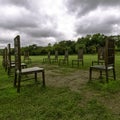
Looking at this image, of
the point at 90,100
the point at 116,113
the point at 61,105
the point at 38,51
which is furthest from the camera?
the point at 38,51

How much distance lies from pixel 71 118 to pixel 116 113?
80 centimetres

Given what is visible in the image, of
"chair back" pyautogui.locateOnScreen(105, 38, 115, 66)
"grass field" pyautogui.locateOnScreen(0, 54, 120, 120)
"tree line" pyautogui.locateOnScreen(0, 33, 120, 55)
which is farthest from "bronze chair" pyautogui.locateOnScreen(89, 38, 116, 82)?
"tree line" pyautogui.locateOnScreen(0, 33, 120, 55)

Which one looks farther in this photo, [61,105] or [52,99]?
[52,99]

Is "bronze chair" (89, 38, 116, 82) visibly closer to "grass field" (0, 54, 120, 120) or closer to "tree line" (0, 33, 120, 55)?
"grass field" (0, 54, 120, 120)

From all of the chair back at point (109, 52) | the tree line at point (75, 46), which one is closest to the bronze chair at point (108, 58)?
the chair back at point (109, 52)

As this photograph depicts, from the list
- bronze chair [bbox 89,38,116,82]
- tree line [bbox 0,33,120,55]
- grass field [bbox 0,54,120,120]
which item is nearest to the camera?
grass field [bbox 0,54,120,120]

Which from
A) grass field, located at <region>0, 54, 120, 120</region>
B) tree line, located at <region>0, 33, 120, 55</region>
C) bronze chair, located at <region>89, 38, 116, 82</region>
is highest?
tree line, located at <region>0, 33, 120, 55</region>

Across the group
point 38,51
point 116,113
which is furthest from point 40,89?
point 38,51

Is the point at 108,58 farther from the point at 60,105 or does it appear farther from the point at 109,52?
the point at 60,105

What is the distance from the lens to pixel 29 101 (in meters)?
3.33

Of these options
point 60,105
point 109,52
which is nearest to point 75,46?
point 109,52

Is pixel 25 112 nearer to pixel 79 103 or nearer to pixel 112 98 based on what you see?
pixel 79 103

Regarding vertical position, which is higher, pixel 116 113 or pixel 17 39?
pixel 17 39

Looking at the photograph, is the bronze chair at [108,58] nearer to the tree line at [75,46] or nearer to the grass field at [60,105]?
the grass field at [60,105]
